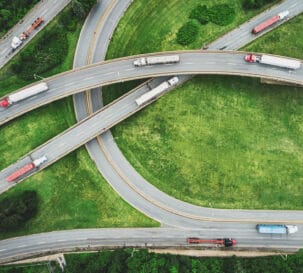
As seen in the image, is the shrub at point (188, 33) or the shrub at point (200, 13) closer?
the shrub at point (188, 33)

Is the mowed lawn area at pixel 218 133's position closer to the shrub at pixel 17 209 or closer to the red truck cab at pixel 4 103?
the red truck cab at pixel 4 103

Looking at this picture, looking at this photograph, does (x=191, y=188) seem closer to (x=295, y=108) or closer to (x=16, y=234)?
(x=295, y=108)

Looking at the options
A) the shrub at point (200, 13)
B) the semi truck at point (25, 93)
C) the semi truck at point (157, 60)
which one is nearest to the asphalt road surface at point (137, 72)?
the semi truck at point (157, 60)

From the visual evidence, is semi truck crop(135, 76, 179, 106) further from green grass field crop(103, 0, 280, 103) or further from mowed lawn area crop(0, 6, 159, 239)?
mowed lawn area crop(0, 6, 159, 239)

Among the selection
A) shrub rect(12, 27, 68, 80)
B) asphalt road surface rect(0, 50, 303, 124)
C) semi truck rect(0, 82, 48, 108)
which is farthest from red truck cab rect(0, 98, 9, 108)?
shrub rect(12, 27, 68, 80)

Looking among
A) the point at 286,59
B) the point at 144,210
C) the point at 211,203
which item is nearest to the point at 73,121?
the point at 144,210

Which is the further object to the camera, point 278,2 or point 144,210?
point 278,2
